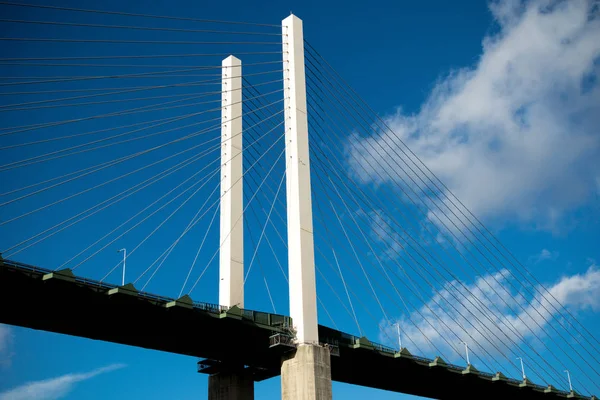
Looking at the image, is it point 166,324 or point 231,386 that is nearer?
point 166,324

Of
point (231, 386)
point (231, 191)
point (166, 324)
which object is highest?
point (231, 191)

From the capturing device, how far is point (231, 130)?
182ft

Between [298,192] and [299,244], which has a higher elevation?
[298,192]

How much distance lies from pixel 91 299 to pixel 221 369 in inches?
529

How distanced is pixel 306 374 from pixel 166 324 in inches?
357

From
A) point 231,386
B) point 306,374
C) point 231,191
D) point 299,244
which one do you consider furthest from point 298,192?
point 231,386

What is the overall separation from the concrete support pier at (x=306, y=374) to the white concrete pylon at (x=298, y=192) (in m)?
0.84

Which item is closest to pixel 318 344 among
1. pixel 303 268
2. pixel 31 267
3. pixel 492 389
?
pixel 303 268

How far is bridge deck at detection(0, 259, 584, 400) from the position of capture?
4153cm

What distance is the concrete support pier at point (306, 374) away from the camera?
46.1 m

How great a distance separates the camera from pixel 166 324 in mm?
46875

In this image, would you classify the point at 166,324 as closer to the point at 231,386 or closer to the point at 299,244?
the point at 231,386

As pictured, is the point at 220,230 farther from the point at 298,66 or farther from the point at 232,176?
the point at 298,66

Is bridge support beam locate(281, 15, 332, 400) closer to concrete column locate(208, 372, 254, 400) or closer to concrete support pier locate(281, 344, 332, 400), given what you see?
concrete support pier locate(281, 344, 332, 400)
